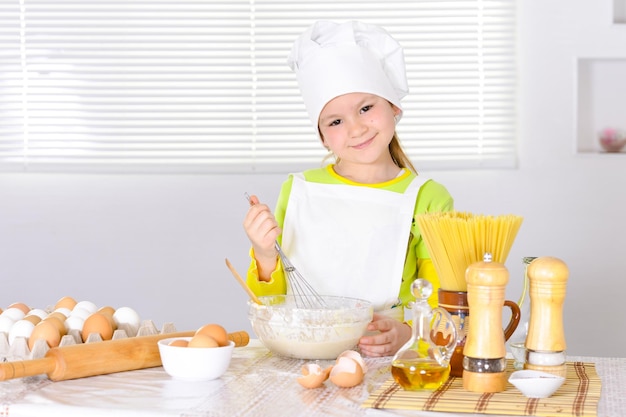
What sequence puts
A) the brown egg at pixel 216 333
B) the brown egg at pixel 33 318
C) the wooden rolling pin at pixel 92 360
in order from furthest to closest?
1. the brown egg at pixel 33 318
2. the brown egg at pixel 216 333
3. the wooden rolling pin at pixel 92 360

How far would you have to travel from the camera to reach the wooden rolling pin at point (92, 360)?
129cm

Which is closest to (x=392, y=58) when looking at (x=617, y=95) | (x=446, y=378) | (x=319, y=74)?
(x=319, y=74)

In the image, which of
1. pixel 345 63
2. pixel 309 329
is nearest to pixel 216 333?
pixel 309 329

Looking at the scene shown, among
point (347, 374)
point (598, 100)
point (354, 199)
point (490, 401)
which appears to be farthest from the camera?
point (598, 100)

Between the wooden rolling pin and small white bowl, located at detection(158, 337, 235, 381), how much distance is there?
81mm

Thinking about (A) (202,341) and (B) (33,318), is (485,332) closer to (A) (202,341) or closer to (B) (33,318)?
(A) (202,341)

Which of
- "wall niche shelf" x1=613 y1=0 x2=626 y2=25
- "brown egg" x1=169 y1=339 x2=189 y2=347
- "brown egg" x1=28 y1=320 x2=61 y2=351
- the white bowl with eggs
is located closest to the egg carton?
"brown egg" x1=28 y1=320 x2=61 y2=351

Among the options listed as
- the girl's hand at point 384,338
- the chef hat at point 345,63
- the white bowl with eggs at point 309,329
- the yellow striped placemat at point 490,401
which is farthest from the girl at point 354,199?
the yellow striped placemat at point 490,401

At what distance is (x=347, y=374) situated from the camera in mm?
1301

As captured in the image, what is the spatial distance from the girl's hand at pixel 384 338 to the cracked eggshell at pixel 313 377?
0.22 metres

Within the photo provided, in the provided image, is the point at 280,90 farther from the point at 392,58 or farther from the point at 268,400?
the point at 268,400

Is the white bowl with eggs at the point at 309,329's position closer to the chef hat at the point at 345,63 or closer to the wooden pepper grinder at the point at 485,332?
the wooden pepper grinder at the point at 485,332

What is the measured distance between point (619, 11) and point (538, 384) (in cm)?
230

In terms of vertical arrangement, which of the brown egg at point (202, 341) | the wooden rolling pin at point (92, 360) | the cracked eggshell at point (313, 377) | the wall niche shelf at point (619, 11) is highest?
the wall niche shelf at point (619, 11)
